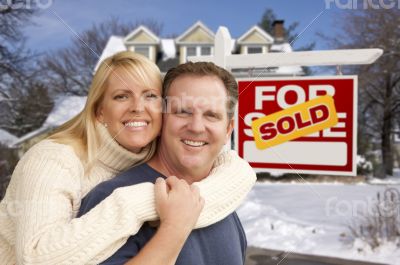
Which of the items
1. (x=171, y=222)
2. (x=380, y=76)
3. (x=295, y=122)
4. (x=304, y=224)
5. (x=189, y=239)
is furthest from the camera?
(x=380, y=76)

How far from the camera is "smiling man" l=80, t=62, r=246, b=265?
1383 mm

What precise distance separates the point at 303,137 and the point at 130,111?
1891mm

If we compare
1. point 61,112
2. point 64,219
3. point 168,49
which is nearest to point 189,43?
point 168,49

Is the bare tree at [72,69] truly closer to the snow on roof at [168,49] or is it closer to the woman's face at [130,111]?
the snow on roof at [168,49]

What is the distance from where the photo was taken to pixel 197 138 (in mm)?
1475

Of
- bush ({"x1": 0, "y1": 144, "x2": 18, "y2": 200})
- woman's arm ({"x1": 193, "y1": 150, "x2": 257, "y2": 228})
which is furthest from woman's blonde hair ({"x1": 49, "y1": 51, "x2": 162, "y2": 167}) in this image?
bush ({"x1": 0, "y1": 144, "x2": 18, "y2": 200})

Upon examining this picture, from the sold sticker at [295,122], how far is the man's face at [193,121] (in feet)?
5.72

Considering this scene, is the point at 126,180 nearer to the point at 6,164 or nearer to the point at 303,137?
the point at 303,137

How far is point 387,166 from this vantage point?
1938 centimetres

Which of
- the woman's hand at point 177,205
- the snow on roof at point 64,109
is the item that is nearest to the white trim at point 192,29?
the snow on roof at point 64,109

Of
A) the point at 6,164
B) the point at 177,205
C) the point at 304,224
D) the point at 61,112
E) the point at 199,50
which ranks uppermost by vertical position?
the point at 199,50

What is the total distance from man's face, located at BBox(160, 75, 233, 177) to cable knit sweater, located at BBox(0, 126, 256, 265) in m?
0.10

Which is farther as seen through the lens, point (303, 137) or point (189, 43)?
point (189, 43)

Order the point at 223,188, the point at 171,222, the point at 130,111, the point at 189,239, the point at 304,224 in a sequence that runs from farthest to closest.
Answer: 1. the point at 304,224
2. the point at 130,111
3. the point at 223,188
4. the point at 189,239
5. the point at 171,222
